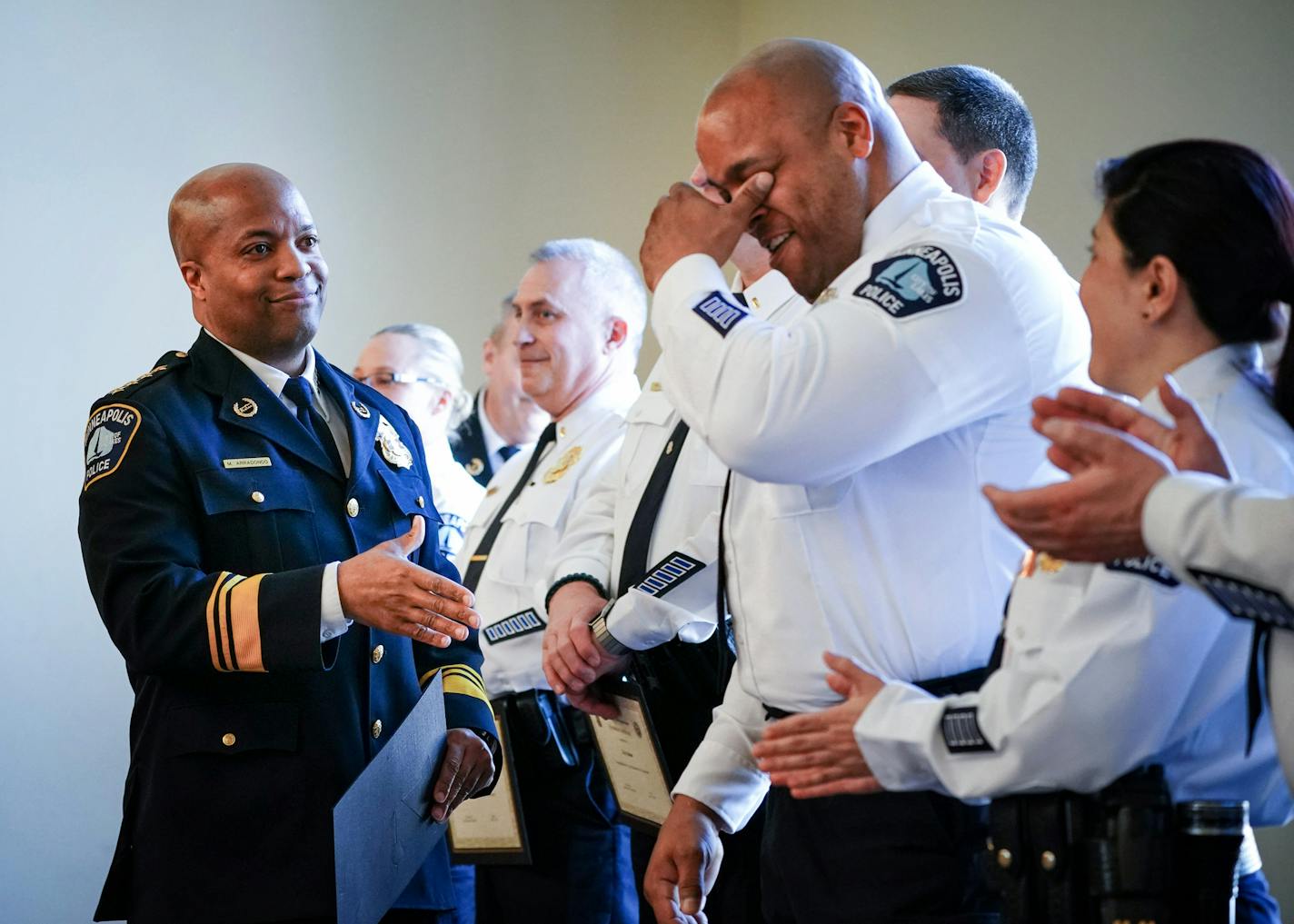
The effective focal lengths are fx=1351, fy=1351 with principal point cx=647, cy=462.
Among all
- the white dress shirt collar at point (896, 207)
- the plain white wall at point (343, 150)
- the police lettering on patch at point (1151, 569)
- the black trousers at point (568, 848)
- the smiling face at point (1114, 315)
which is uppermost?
the plain white wall at point (343, 150)

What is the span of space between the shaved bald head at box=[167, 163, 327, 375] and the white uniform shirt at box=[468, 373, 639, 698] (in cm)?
90

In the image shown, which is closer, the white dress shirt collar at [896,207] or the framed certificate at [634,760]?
the white dress shirt collar at [896,207]

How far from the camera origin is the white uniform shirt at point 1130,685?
1.25m

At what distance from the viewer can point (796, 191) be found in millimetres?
1743

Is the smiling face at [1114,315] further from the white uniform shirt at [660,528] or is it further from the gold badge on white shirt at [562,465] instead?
the gold badge on white shirt at [562,465]

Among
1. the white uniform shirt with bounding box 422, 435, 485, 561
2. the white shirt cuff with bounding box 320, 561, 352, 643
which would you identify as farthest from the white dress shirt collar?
the white uniform shirt with bounding box 422, 435, 485, 561

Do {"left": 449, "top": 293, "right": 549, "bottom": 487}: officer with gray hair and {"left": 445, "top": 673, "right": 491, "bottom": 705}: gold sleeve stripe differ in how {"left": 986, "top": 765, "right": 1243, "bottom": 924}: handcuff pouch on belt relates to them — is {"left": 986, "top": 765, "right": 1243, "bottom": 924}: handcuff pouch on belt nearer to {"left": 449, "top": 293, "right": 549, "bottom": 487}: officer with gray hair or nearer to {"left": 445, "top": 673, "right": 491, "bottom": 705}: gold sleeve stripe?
{"left": 445, "top": 673, "right": 491, "bottom": 705}: gold sleeve stripe

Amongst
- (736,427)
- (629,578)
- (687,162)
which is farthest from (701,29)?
(736,427)

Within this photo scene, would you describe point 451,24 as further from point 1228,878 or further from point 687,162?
point 1228,878

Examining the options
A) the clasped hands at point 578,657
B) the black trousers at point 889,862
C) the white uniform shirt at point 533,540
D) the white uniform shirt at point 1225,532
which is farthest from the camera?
the white uniform shirt at point 533,540

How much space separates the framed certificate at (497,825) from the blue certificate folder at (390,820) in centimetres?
70

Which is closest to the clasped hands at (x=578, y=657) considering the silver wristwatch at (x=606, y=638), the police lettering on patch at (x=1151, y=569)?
the silver wristwatch at (x=606, y=638)

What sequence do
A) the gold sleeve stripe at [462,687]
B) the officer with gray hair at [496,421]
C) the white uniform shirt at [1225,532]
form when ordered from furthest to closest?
the officer with gray hair at [496,421] < the gold sleeve stripe at [462,687] < the white uniform shirt at [1225,532]

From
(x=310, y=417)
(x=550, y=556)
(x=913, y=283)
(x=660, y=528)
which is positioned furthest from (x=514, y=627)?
(x=913, y=283)
